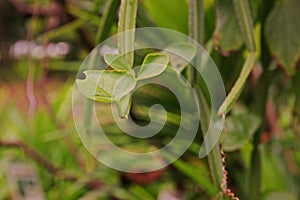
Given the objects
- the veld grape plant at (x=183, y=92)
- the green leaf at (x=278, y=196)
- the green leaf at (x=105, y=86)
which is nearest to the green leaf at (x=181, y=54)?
the veld grape plant at (x=183, y=92)

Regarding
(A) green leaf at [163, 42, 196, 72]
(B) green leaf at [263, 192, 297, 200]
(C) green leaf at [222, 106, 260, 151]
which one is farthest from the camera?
(B) green leaf at [263, 192, 297, 200]

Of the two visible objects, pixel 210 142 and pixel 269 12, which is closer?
pixel 210 142

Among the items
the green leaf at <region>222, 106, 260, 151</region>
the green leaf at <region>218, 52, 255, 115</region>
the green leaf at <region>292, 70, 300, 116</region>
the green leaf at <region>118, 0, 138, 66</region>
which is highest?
the green leaf at <region>118, 0, 138, 66</region>

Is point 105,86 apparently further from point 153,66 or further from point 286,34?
point 286,34

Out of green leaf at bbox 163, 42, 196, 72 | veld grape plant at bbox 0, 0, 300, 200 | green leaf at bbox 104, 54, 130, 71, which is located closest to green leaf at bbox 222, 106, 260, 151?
veld grape plant at bbox 0, 0, 300, 200

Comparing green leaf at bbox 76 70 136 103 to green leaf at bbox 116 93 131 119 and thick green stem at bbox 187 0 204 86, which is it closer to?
green leaf at bbox 116 93 131 119

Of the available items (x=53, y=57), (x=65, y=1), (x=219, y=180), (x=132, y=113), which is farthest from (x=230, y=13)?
(x=53, y=57)

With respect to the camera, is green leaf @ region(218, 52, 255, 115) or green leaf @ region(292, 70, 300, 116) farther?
Result: green leaf @ region(292, 70, 300, 116)

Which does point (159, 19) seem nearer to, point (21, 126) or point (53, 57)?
point (53, 57)
